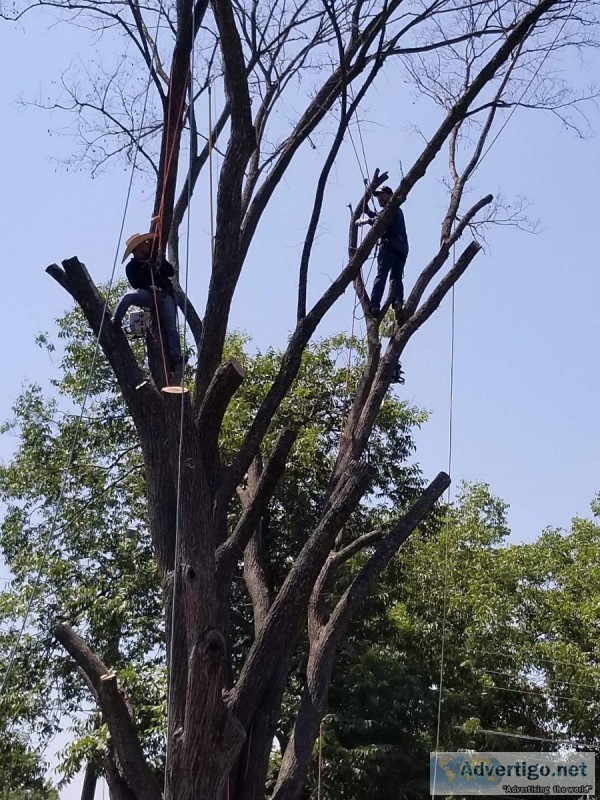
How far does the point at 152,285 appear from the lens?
601cm

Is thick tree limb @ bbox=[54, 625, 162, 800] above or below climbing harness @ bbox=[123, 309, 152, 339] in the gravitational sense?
below

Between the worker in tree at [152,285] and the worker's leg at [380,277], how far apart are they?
1624 millimetres

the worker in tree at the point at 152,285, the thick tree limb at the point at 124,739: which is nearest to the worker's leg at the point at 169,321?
the worker in tree at the point at 152,285

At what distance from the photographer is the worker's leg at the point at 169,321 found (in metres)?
6.00

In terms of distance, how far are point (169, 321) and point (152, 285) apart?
0.24 m

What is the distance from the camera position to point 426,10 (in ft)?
22.2

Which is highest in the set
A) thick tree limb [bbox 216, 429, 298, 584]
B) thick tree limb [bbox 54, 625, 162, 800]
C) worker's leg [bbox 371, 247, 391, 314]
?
worker's leg [bbox 371, 247, 391, 314]

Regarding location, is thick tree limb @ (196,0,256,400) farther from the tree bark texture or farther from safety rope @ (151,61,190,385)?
safety rope @ (151,61,190,385)

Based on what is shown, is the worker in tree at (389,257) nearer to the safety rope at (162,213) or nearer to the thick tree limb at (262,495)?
the safety rope at (162,213)

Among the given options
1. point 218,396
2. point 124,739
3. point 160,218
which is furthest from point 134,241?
point 124,739

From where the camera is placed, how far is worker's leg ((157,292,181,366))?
6000 millimetres

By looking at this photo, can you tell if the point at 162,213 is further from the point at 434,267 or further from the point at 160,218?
the point at 434,267

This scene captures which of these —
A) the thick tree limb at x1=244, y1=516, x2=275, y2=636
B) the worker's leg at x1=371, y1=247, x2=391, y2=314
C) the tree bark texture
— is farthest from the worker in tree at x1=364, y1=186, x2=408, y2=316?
the thick tree limb at x1=244, y1=516, x2=275, y2=636

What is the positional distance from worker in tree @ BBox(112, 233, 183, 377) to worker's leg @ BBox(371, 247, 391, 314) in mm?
1624
